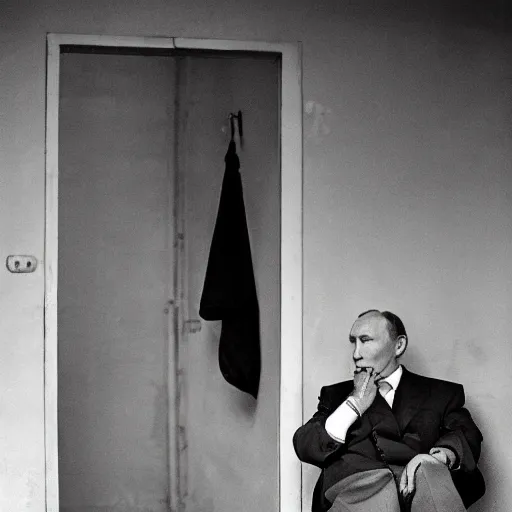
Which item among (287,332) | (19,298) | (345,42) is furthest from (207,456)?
(345,42)

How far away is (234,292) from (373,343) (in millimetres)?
849


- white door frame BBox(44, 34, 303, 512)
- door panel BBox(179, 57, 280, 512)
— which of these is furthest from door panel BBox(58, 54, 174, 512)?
white door frame BBox(44, 34, 303, 512)

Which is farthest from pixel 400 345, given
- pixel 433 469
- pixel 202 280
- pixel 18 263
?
pixel 18 263

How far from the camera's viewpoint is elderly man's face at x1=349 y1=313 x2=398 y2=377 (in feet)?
9.55

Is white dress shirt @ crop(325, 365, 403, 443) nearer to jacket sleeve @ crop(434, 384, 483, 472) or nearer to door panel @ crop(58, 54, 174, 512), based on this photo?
jacket sleeve @ crop(434, 384, 483, 472)

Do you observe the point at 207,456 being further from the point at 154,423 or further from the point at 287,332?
the point at 287,332

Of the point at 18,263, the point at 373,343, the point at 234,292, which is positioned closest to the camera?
the point at 373,343

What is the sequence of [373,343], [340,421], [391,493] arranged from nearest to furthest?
[391,493], [340,421], [373,343]

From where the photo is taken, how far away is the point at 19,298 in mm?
3189

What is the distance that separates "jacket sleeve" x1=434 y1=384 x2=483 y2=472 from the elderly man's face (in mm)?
232

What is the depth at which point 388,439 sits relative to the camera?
283 cm

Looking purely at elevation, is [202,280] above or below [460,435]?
above

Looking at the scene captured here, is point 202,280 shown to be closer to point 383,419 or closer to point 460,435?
point 383,419

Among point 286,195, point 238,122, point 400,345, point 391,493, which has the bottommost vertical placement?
point 391,493
